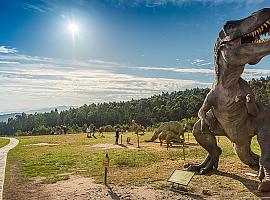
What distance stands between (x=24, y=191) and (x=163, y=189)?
3.76 m

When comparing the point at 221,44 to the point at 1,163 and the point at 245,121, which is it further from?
the point at 1,163

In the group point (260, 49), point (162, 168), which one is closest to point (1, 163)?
point (162, 168)

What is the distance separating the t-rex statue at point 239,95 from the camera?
7.07 metres

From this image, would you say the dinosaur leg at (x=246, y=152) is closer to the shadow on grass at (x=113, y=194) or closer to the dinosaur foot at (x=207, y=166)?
the dinosaur foot at (x=207, y=166)

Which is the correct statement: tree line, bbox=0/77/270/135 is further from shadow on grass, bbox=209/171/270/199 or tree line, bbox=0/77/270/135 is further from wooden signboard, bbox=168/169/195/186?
wooden signboard, bbox=168/169/195/186

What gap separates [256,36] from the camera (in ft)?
23.6

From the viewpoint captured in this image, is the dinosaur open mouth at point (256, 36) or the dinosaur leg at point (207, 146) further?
the dinosaur leg at point (207, 146)

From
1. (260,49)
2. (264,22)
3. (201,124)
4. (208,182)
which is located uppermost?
(264,22)

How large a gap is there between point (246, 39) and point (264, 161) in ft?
8.59

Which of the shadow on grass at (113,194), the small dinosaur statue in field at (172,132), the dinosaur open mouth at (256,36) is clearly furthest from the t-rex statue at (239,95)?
the small dinosaur statue in field at (172,132)

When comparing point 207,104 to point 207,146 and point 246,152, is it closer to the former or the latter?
point 246,152

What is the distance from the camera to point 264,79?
82.2 meters

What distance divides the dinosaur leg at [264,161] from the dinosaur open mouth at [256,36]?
6.87ft

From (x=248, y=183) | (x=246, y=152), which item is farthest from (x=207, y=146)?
(x=248, y=183)
